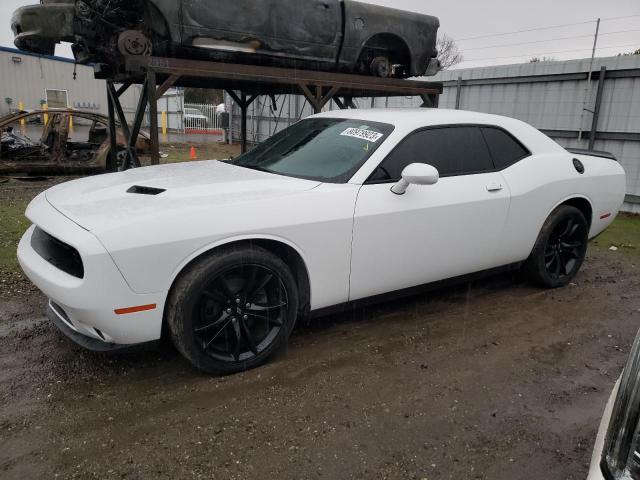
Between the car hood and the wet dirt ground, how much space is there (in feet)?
3.23

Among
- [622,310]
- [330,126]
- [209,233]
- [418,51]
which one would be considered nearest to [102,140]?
[418,51]

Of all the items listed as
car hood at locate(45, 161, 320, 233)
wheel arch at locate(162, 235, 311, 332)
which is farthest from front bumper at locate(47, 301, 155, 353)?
car hood at locate(45, 161, 320, 233)

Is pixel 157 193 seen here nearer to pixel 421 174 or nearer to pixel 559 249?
pixel 421 174

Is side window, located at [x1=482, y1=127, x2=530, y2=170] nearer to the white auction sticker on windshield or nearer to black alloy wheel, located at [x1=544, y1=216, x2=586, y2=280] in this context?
black alloy wheel, located at [x1=544, y1=216, x2=586, y2=280]

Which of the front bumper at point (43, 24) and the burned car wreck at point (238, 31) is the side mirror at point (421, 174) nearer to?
the burned car wreck at point (238, 31)

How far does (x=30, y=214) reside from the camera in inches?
118

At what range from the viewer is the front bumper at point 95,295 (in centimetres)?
241

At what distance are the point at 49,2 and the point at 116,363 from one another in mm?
4767

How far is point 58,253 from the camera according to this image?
9.25ft

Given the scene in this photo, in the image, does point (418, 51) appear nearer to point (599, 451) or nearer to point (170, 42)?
point (170, 42)

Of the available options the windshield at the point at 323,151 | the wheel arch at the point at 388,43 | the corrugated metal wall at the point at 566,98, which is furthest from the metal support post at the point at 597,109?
the windshield at the point at 323,151

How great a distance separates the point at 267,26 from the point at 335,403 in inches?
199

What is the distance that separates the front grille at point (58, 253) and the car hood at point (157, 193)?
203 mm

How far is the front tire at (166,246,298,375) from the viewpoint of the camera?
2668 millimetres
